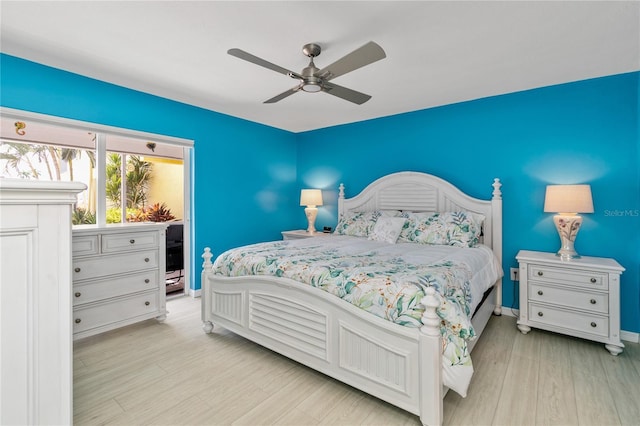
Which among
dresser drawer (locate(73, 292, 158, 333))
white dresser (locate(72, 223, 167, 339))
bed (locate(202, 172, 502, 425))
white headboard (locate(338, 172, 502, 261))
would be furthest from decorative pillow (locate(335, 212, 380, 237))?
dresser drawer (locate(73, 292, 158, 333))

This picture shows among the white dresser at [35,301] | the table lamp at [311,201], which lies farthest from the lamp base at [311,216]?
the white dresser at [35,301]

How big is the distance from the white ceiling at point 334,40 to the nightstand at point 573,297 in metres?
1.71

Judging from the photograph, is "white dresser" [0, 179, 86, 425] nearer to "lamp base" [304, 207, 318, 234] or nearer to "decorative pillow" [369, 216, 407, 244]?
"decorative pillow" [369, 216, 407, 244]

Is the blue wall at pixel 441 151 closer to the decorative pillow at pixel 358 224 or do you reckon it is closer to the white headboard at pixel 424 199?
the white headboard at pixel 424 199

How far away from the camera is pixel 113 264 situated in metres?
2.76

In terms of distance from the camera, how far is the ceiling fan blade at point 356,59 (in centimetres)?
178

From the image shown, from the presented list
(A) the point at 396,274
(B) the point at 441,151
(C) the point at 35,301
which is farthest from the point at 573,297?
(C) the point at 35,301

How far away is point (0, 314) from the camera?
941mm

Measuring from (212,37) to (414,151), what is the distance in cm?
273

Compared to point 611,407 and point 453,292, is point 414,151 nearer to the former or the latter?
point 453,292

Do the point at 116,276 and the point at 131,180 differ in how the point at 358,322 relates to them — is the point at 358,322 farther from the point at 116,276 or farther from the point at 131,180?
the point at 131,180

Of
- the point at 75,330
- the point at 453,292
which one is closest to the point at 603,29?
the point at 453,292

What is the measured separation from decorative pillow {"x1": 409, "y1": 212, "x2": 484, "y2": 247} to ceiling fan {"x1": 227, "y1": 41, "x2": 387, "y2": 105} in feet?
5.16

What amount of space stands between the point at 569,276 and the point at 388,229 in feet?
5.33
